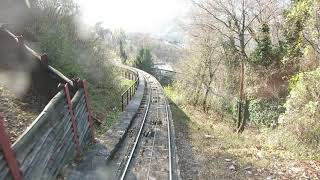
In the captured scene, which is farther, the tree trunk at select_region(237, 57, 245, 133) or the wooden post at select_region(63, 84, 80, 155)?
the tree trunk at select_region(237, 57, 245, 133)

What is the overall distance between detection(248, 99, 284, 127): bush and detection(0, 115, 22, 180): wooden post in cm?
1859

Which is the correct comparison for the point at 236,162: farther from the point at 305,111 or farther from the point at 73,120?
the point at 73,120

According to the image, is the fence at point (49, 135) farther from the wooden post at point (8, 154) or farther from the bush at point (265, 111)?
the bush at point (265, 111)

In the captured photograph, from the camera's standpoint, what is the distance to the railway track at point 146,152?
12867 mm

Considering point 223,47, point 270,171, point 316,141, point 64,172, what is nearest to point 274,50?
point 223,47

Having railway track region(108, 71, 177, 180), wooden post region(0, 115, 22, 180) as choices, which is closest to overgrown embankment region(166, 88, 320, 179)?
railway track region(108, 71, 177, 180)

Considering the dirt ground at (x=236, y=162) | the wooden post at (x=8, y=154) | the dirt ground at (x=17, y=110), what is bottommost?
the dirt ground at (x=236, y=162)

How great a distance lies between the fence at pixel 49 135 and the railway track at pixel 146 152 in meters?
1.49

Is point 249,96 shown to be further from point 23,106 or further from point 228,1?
point 23,106

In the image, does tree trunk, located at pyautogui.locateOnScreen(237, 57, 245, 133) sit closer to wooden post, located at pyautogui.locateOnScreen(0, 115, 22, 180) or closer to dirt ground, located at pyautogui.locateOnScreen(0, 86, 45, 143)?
dirt ground, located at pyautogui.locateOnScreen(0, 86, 45, 143)

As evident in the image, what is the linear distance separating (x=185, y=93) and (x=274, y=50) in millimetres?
16998

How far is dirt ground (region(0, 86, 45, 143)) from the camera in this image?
34.7 ft

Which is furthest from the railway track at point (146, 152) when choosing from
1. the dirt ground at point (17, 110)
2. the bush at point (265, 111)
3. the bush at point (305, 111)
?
the bush at point (265, 111)

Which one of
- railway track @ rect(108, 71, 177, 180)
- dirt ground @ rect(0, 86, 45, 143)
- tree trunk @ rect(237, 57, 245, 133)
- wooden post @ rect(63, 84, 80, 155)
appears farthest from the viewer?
tree trunk @ rect(237, 57, 245, 133)
